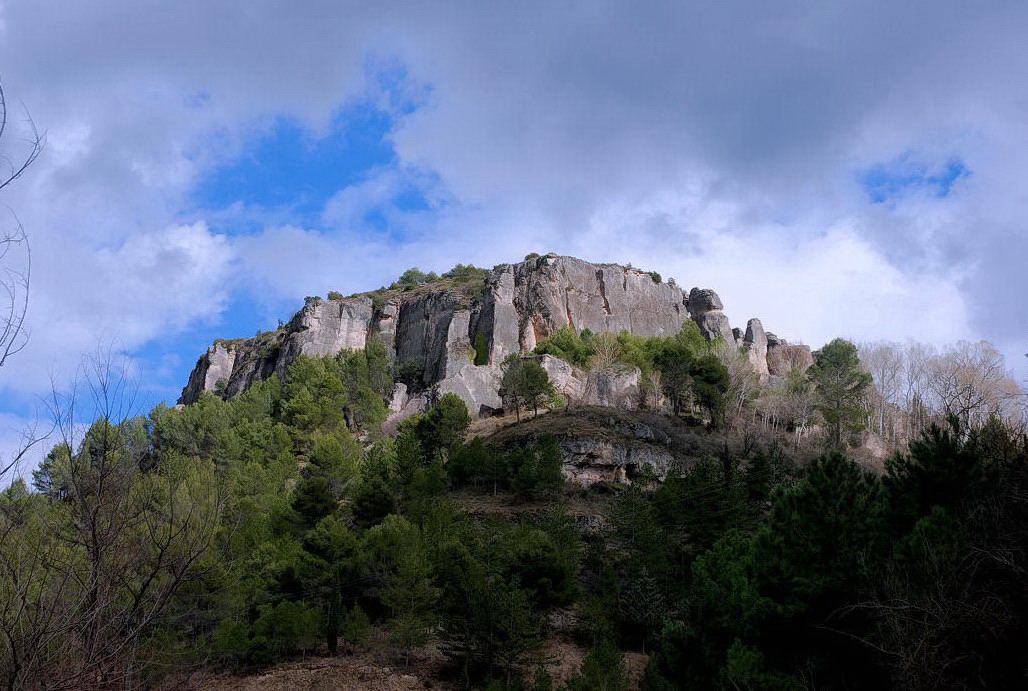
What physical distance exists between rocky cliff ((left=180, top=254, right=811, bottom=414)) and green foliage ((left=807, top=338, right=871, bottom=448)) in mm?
14173

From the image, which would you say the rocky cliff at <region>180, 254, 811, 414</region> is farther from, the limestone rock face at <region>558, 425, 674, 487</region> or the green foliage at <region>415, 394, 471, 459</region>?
the limestone rock face at <region>558, 425, 674, 487</region>

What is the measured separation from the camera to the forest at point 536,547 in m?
8.32

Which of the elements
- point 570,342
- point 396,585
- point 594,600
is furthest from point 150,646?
point 570,342

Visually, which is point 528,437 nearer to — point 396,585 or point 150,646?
point 396,585

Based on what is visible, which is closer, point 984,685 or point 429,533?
point 984,685

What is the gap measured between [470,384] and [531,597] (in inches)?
1434

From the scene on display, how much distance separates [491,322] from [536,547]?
45039 mm

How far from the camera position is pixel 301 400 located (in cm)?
5019

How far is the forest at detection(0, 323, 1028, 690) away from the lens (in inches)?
328

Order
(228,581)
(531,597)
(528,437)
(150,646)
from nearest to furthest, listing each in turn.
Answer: (150,646)
(228,581)
(531,597)
(528,437)

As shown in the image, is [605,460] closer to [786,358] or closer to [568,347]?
[568,347]

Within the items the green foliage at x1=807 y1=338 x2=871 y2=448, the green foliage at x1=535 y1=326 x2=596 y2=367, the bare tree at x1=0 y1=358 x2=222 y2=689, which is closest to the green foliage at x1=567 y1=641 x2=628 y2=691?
the bare tree at x1=0 y1=358 x2=222 y2=689

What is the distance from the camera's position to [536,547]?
24.8 metres

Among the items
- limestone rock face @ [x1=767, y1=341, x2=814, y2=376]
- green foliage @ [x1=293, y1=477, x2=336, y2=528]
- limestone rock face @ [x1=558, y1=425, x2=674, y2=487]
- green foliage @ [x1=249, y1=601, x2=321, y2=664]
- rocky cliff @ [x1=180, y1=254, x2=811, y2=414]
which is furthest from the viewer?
limestone rock face @ [x1=767, y1=341, x2=814, y2=376]
